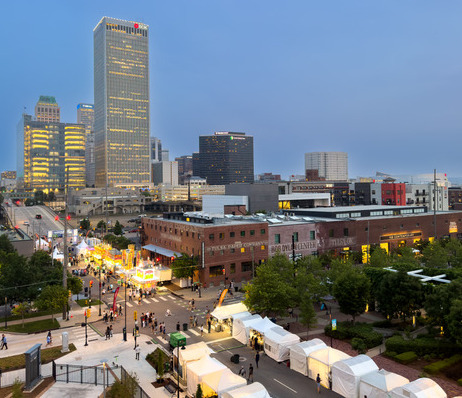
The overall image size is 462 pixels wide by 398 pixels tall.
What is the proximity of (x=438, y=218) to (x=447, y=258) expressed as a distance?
115 feet

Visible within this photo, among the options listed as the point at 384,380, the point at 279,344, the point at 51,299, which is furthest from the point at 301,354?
the point at 51,299

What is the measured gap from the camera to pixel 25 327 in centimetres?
4231

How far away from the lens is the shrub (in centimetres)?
3133

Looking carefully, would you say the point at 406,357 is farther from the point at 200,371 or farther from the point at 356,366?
the point at 200,371

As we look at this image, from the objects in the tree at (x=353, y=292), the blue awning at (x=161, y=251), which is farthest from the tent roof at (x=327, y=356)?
the blue awning at (x=161, y=251)

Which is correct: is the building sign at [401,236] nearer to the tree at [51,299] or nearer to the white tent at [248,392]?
the tree at [51,299]

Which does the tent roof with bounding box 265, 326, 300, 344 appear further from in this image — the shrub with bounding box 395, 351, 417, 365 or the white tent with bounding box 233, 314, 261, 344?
the shrub with bounding box 395, 351, 417, 365

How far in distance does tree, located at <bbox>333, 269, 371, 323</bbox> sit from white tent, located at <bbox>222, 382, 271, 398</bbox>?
18.2 m

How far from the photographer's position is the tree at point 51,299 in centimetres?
4159

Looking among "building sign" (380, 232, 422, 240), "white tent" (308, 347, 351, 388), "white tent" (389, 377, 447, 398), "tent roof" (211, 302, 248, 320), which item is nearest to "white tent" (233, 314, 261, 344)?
"tent roof" (211, 302, 248, 320)

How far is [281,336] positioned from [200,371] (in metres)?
9.16

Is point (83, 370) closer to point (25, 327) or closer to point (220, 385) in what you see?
point (220, 385)

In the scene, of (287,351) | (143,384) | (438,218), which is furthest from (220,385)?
(438,218)

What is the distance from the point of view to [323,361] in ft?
93.9
